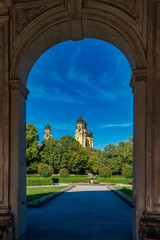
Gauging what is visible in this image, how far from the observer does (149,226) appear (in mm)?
4562

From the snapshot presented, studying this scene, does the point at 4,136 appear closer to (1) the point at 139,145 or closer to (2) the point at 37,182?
(1) the point at 139,145

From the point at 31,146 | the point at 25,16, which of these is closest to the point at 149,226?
the point at 25,16

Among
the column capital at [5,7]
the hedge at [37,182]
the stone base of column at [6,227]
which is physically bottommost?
the hedge at [37,182]

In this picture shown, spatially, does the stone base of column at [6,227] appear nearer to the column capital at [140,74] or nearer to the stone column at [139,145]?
the stone column at [139,145]

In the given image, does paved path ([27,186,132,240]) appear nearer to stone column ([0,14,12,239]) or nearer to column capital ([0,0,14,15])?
stone column ([0,14,12,239])

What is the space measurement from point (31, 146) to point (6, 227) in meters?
38.6

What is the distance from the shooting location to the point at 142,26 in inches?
201

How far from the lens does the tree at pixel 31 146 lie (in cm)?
4158

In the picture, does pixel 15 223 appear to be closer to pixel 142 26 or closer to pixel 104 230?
pixel 104 230

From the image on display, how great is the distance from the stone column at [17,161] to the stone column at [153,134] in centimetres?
330

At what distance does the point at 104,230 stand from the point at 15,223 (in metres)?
3.00

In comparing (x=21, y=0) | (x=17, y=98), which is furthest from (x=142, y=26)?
(x=17, y=98)

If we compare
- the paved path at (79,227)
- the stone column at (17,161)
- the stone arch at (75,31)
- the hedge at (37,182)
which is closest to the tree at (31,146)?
the hedge at (37,182)

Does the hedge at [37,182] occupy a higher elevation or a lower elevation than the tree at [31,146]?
lower
